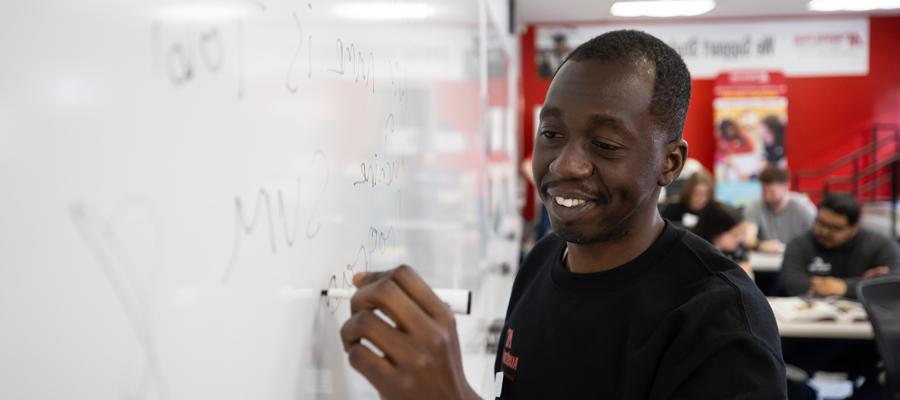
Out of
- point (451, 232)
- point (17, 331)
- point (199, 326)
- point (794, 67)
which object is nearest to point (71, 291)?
point (17, 331)

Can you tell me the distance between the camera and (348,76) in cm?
80

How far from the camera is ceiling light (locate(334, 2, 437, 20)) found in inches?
31.0

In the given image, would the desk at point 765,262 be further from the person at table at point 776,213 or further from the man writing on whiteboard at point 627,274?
the man writing on whiteboard at point 627,274

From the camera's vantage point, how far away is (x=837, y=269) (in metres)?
3.81

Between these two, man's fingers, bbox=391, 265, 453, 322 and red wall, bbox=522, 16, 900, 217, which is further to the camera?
red wall, bbox=522, 16, 900, 217

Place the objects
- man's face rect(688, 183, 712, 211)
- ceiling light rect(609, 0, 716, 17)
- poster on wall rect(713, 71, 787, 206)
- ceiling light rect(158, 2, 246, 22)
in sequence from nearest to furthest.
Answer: ceiling light rect(158, 2, 246, 22) → man's face rect(688, 183, 712, 211) → ceiling light rect(609, 0, 716, 17) → poster on wall rect(713, 71, 787, 206)

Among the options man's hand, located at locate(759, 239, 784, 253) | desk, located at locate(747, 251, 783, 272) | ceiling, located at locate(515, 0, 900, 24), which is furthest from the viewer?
ceiling, located at locate(515, 0, 900, 24)

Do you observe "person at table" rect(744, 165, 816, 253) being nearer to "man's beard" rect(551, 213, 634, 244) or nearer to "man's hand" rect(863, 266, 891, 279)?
"man's hand" rect(863, 266, 891, 279)

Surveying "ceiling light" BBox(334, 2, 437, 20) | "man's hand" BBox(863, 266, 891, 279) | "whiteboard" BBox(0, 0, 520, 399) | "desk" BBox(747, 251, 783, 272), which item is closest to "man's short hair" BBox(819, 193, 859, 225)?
"man's hand" BBox(863, 266, 891, 279)

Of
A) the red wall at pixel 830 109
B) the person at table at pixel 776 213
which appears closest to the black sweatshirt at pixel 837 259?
the person at table at pixel 776 213

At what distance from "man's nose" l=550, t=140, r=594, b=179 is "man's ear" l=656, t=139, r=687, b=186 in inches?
4.1

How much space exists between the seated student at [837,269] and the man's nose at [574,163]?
3.13 metres

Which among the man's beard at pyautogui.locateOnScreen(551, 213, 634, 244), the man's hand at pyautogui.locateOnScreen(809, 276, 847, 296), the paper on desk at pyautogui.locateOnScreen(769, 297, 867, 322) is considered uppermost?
the man's beard at pyautogui.locateOnScreen(551, 213, 634, 244)

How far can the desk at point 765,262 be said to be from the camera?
441 cm
